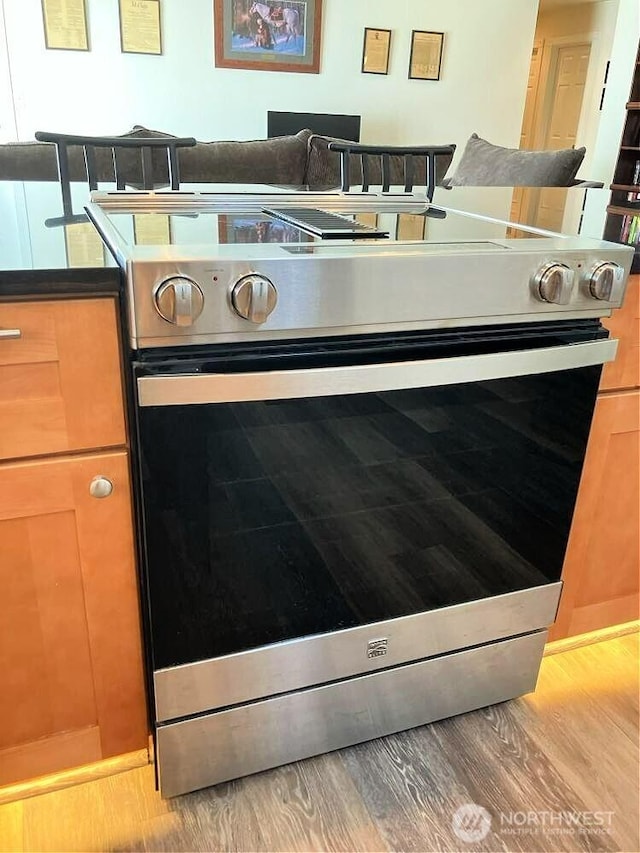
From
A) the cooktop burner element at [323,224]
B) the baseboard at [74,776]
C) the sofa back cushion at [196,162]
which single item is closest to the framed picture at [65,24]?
the sofa back cushion at [196,162]

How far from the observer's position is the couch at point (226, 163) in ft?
7.39

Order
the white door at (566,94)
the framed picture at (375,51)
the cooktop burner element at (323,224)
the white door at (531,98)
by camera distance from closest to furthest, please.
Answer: the cooktop burner element at (323,224) < the framed picture at (375,51) < the white door at (566,94) < the white door at (531,98)

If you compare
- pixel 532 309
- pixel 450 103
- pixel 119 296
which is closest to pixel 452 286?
pixel 532 309

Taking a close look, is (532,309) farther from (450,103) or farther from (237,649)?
(450,103)

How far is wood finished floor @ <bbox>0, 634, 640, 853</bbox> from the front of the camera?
108 cm

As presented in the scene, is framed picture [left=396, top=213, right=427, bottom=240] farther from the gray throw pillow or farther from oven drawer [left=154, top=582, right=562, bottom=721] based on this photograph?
the gray throw pillow

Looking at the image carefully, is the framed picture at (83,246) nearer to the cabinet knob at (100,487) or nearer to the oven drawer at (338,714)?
the cabinet knob at (100,487)

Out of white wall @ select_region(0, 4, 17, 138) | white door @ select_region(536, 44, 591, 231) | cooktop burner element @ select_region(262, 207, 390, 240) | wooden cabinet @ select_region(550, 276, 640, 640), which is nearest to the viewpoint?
cooktop burner element @ select_region(262, 207, 390, 240)

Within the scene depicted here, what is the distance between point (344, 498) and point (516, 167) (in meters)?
2.84

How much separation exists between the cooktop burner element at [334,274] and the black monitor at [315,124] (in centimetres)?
432

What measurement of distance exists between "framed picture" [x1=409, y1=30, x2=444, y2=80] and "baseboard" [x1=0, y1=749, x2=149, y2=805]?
5.55 metres

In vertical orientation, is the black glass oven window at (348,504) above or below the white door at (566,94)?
below

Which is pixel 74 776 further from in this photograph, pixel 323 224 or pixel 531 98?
pixel 531 98

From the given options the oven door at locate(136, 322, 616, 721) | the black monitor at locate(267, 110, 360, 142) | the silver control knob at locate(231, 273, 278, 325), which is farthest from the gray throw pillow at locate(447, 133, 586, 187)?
the silver control knob at locate(231, 273, 278, 325)
